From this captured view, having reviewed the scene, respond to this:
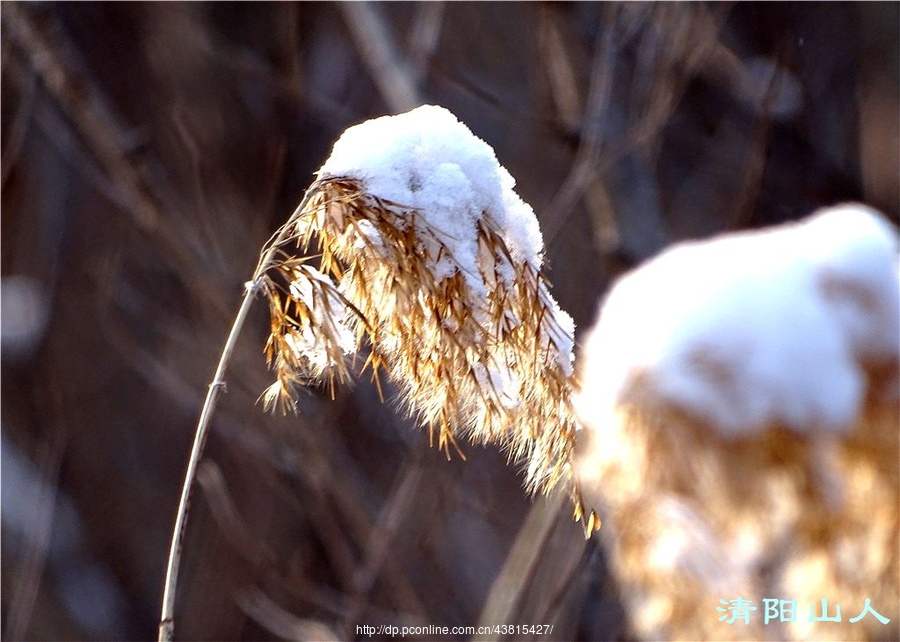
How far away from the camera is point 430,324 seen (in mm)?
735

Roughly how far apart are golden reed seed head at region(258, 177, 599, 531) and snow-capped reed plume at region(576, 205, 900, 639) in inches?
3.2

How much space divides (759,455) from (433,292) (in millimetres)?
340

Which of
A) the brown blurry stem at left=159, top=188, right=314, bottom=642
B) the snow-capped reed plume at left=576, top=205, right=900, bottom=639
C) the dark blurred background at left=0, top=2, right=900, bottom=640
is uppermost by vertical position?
the brown blurry stem at left=159, top=188, right=314, bottom=642

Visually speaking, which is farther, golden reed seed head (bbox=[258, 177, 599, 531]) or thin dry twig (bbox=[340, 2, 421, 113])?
thin dry twig (bbox=[340, 2, 421, 113])

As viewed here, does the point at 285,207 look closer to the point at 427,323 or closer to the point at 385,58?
the point at 385,58

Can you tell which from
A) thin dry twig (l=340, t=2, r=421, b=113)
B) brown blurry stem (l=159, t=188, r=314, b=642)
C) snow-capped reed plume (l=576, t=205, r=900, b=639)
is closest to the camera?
brown blurry stem (l=159, t=188, r=314, b=642)

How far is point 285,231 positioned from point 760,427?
0.45 meters

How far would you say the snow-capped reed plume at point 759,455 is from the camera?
0.86m

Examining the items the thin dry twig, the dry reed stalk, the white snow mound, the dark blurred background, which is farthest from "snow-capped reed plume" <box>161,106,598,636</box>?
the thin dry twig

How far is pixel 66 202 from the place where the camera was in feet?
13.9

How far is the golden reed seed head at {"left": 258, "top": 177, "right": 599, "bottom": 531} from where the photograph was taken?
72 cm

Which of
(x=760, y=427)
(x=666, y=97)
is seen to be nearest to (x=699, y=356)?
(x=760, y=427)

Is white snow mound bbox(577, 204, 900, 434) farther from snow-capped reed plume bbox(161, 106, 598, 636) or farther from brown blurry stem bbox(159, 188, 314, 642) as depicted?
brown blurry stem bbox(159, 188, 314, 642)

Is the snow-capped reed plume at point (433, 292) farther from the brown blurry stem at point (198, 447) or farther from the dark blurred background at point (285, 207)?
the dark blurred background at point (285, 207)
